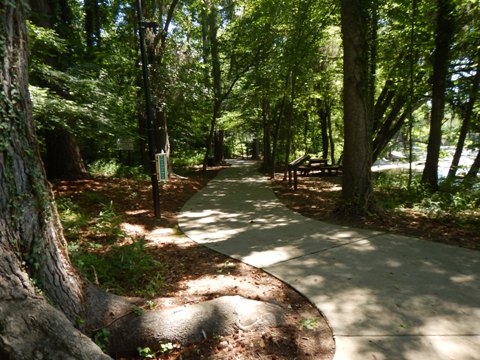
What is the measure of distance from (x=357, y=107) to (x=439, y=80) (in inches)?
191

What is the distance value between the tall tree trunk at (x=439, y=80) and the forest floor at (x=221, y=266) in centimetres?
307

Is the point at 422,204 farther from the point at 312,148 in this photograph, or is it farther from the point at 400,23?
the point at 312,148

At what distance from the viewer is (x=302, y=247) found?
5.23m

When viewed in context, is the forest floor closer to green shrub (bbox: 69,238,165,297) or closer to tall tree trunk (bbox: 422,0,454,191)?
green shrub (bbox: 69,238,165,297)

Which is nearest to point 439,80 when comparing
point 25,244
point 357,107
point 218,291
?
point 357,107

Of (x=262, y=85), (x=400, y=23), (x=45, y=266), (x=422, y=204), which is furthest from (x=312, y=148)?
(x=45, y=266)

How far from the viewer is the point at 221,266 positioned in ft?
15.1

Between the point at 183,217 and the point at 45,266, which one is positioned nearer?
the point at 45,266

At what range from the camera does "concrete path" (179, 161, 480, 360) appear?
2.76 m

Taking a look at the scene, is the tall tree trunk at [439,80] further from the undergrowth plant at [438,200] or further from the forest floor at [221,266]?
the forest floor at [221,266]

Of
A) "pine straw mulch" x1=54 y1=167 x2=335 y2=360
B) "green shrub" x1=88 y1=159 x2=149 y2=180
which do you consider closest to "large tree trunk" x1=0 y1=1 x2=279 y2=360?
"pine straw mulch" x1=54 y1=167 x2=335 y2=360

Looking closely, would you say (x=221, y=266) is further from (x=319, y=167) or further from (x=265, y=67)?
(x=265, y=67)

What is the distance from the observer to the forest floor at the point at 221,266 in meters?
2.72

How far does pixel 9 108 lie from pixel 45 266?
3.90 feet
